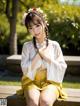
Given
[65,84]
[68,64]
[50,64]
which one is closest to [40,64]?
[50,64]

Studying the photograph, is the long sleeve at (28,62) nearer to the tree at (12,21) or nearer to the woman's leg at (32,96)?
the woman's leg at (32,96)

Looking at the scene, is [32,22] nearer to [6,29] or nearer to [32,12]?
[32,12]

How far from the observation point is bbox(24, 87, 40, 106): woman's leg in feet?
14.8

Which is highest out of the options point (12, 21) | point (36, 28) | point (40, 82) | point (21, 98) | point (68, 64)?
point (36, 28)

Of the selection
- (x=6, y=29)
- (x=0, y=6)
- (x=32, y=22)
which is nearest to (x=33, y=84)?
(x=32, y=22)

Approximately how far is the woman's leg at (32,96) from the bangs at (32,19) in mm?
775

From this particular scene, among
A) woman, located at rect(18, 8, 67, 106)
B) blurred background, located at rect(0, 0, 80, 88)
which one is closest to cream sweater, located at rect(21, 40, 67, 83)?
woman, located at rect(18, 8, 67, 106)

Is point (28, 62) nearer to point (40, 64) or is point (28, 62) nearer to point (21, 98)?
point (40, 64)

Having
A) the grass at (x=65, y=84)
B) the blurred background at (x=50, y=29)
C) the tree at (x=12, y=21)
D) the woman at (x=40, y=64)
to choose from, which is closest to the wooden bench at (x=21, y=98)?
the woman at (x=40, y=64)

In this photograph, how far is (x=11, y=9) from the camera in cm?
1015

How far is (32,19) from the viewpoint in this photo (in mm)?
4812

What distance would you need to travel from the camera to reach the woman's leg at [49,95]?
452 centimetres

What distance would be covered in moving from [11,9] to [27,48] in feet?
17.6

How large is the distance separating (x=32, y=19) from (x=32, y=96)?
93 centimetres
